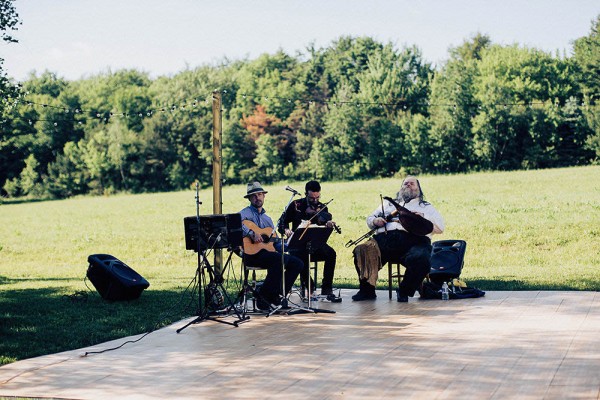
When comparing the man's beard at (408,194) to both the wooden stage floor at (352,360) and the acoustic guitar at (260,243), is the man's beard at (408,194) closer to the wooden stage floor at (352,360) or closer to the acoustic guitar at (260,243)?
the wooden stage floor at (352,360)

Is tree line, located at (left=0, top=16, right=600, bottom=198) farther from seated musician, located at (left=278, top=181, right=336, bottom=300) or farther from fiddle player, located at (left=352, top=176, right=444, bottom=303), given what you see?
seated musician, located at (left=278, top=181, right=336, bottom=300)

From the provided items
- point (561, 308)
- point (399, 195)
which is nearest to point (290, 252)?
point (399, 195)

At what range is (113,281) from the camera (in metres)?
10.5

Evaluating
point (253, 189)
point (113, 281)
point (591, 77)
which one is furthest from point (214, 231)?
point (591, 77)

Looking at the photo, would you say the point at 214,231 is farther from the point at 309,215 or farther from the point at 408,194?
the point at 408,194

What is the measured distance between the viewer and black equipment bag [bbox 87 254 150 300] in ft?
34.2

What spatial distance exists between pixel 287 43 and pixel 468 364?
6225 centimetres

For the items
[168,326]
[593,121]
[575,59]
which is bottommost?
[168,326]

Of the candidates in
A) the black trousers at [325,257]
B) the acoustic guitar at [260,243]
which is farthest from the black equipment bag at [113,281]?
the black trousers at [325,257]

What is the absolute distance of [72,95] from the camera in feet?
224

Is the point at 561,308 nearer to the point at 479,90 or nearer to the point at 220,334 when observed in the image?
the point at 220,334

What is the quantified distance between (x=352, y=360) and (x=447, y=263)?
12.8 feet

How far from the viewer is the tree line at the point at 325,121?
4962 cm

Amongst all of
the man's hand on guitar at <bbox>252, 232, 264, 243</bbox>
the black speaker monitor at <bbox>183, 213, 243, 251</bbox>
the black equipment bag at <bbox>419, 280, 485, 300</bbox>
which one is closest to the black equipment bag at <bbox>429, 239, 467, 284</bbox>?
the black equipment bag at <bbox>419, 280, 485, 300</bbox>
